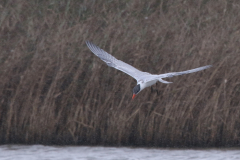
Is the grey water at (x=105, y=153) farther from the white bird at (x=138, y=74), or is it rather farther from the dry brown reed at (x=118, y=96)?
the white bird at (x=138, y=74)

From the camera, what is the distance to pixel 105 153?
6.12 meters

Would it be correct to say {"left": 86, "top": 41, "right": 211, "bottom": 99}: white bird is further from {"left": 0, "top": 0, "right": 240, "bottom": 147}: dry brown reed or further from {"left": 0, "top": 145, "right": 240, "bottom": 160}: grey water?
{"left": 0, "top": 145, "right": 240, "bottom": 160}: grey water

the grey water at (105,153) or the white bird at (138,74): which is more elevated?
the white bird at (138,74)

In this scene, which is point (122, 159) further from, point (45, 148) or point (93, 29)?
point (93, 29)

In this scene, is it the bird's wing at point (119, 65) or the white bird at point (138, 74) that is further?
the bird's wing at point (119, 65)

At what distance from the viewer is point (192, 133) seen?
6.16 meters

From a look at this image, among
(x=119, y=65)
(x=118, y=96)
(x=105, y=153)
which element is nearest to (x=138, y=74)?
(x=119, y=65)

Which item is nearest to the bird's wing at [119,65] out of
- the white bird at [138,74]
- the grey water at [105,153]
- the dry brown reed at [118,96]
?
the white bird at [138,74]

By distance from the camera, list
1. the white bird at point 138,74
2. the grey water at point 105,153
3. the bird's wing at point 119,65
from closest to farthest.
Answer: the white bird at point 138,74 < the bird's wing at point 119,65 < the grey water at point 105,153

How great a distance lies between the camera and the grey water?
19.7 feet

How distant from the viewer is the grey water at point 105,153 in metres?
5.99

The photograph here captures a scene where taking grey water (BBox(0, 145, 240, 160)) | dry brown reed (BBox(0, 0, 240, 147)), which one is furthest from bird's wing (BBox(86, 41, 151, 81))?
grey water (BBox(0, 145, 240, 160))

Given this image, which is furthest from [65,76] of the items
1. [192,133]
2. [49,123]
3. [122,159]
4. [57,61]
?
[192,133]

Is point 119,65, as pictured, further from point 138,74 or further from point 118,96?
point 118,96
